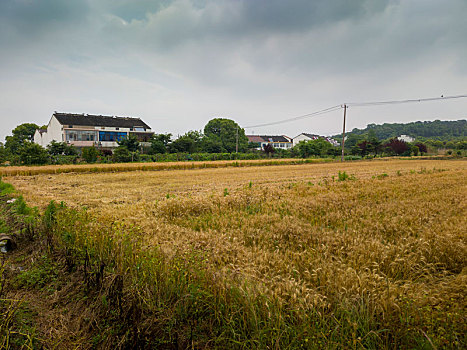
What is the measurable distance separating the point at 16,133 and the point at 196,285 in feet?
298

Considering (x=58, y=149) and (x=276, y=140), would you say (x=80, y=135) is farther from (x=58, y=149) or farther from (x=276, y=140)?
(x=276, y=140)

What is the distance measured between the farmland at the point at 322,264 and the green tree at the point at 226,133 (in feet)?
186

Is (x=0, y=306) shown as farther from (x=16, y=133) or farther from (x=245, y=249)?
(x=16, y=133)

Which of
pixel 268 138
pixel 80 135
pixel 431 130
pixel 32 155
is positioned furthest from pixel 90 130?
pixel 431 130

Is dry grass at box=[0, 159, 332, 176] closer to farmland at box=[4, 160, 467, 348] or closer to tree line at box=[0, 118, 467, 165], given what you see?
tree line at box=[0, 118, 467, 165]

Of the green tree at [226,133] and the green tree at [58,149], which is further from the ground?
the green tree at [226,133]

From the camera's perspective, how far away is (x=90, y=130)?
54375 millimetres

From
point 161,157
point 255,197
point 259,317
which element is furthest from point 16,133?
point 259,317

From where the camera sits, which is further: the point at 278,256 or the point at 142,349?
the point at 278,256

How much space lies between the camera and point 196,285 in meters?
2.91

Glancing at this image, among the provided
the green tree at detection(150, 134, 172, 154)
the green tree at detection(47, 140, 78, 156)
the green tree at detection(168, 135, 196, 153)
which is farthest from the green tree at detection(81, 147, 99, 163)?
the green tree at detection(168, 135, 196, 153)

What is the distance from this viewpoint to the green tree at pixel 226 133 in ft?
223

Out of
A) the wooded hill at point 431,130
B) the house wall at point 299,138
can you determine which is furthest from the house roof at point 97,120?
the wooded hill at point 431,130

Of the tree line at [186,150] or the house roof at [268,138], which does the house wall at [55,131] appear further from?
the house roof at [268,138]
